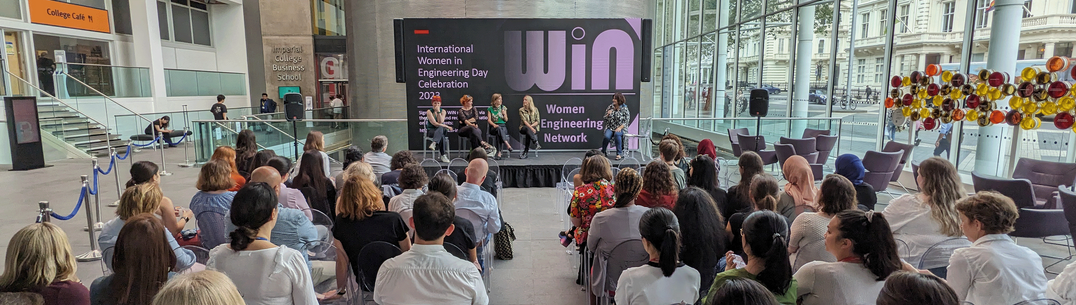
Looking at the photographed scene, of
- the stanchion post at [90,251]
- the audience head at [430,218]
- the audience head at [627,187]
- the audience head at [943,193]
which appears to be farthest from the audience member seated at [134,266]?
the audience head at [943,193]

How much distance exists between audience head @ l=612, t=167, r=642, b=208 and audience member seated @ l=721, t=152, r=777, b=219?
88cm

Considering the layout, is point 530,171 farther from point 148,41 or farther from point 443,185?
point 148,41

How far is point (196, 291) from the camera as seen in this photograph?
52.9 inches

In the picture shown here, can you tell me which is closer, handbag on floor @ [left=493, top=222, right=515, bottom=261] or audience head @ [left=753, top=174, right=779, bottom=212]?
audience head @ [left=753, top=174, right=779, bottom=212]

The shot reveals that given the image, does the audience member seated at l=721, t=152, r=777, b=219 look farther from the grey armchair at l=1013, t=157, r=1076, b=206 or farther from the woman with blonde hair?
the woman with blonde hair

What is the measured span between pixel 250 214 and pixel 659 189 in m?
2.29

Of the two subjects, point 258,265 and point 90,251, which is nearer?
point 258,265

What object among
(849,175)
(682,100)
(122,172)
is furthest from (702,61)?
(122,172)

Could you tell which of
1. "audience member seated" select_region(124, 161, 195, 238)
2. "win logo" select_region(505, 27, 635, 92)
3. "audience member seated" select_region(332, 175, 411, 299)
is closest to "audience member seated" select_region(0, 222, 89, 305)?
"audience member seated" select_region(332, 175, 411, 299)

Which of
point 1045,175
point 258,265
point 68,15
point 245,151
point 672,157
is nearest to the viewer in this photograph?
point 258,265

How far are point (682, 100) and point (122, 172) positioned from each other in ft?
43.6

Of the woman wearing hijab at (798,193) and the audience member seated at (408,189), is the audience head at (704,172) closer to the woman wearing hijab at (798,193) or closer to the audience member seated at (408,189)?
the woman wearing hijab at (798,193)

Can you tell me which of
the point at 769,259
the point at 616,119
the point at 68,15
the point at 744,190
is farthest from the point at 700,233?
the point at 68,15

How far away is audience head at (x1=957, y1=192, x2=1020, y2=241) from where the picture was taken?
2.37m
